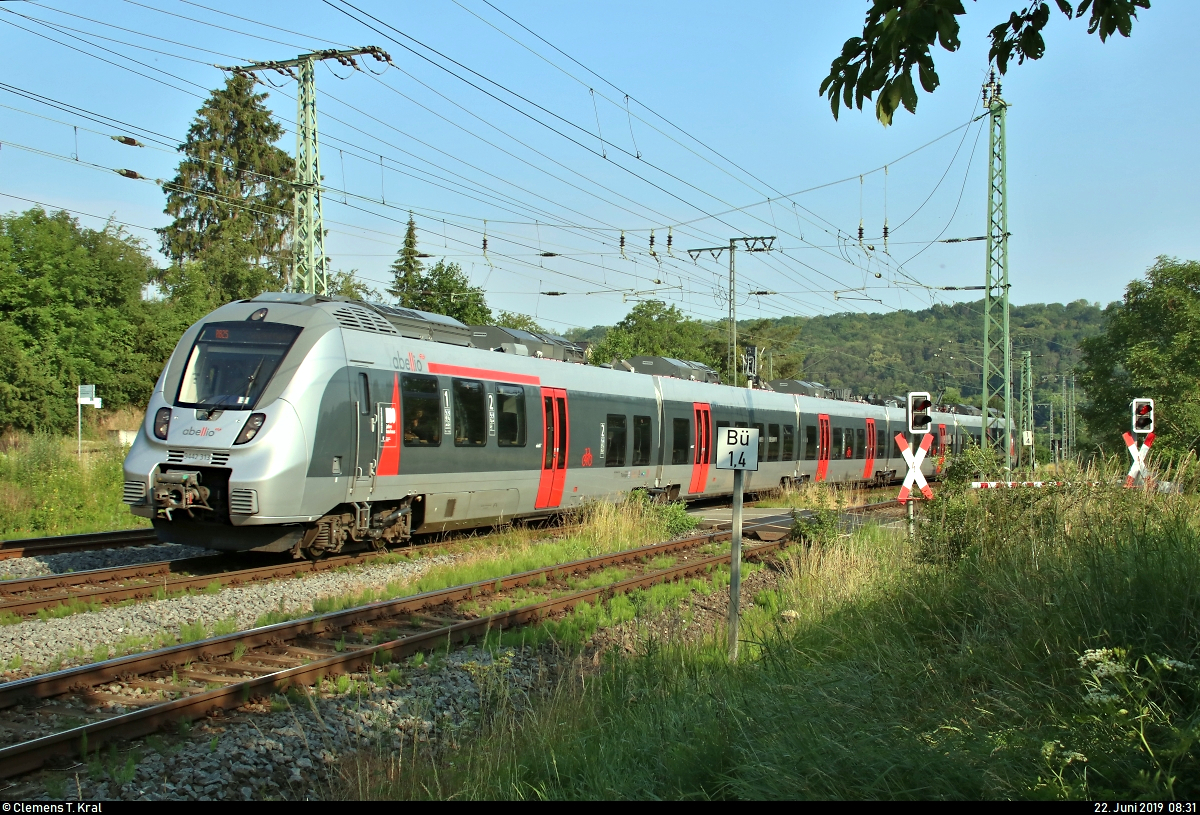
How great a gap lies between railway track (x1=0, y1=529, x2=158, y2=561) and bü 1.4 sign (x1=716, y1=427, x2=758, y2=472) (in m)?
8.77

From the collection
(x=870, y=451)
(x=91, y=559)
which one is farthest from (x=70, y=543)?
(x=870, y=451)

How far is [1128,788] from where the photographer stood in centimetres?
342

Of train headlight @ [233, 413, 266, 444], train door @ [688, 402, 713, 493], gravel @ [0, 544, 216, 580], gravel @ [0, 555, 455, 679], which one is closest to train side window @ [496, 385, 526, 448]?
gravel @ [0, 555, 455, 679]

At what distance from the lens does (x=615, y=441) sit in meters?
18.0

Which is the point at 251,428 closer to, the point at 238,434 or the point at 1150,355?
the point at 238,434

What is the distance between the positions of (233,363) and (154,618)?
3.64 m

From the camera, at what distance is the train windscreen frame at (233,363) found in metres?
11.1

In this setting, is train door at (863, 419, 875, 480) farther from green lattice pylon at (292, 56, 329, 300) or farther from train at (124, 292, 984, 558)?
green lattice pylon at (292, 56, 329, 300)

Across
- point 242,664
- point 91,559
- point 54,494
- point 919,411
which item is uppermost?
point 919,411

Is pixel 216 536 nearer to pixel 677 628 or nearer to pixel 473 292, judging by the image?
pixel 677 628

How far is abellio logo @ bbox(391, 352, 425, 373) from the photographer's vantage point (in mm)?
12727

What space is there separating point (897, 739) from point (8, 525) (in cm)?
1565

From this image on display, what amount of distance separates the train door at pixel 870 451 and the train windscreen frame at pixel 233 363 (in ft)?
78.0

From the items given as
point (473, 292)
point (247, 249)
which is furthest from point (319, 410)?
point (247, 249)
